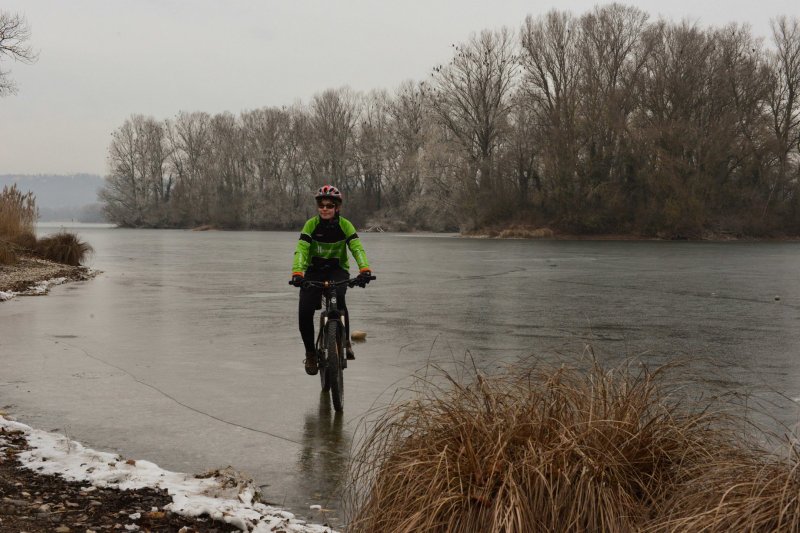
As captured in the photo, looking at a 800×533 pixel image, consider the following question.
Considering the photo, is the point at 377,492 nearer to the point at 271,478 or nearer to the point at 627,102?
the point at 271,478

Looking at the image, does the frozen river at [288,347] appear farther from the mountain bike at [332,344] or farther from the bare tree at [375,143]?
the bare tree at [375,143]

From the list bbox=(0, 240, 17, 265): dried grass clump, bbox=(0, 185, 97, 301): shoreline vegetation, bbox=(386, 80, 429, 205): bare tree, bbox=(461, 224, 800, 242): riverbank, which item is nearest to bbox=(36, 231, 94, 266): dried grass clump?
bbox=(0, 185, 97, 301): shoreline vegetation

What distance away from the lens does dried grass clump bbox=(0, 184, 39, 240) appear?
21.8 metres

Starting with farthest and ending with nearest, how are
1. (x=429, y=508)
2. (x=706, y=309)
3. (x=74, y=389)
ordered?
(x=706, y=309) → (x=74, y=389) → (x=429, y=508)

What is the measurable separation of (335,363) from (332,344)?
6.8 inches

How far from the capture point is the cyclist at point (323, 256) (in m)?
7.29

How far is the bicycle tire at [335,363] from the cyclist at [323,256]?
0.20m

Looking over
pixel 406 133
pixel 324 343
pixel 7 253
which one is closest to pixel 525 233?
pixel 406 133

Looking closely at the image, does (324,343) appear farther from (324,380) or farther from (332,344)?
(324,380)

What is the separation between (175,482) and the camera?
464cm

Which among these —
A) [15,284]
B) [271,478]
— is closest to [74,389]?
[271,478]

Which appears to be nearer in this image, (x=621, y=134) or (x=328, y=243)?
(x=328, y=243)

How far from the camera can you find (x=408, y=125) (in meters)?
89.9

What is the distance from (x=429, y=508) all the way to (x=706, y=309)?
41.2 ft
